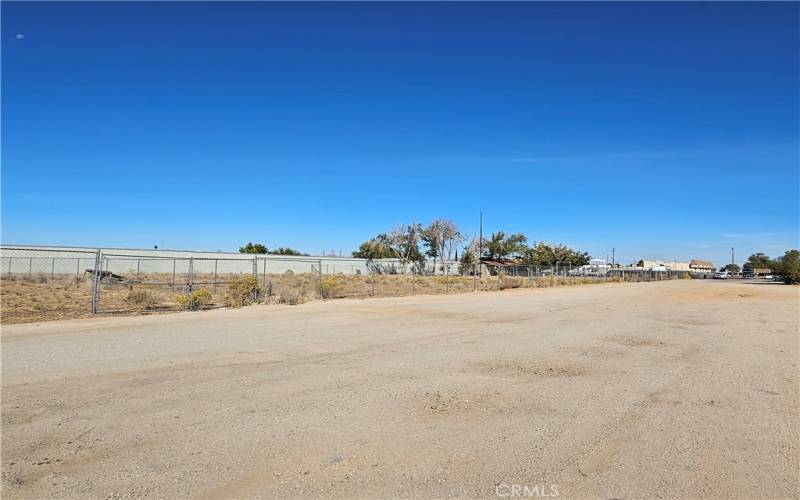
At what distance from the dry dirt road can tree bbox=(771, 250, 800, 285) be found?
61.9m

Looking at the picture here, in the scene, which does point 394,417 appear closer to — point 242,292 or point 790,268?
point 242,292

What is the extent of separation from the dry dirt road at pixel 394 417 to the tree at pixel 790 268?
61883mm

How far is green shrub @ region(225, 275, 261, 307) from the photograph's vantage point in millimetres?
20609

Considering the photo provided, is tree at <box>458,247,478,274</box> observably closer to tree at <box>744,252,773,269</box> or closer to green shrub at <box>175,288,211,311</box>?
green shrub at <box>175,288,211,311</box>

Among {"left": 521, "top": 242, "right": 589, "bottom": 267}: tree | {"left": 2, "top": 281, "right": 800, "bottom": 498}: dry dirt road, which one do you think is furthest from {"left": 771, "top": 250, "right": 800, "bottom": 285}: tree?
{"left": 2, "top": 281, "right": 800, "bottom": 498}: dry dirt road

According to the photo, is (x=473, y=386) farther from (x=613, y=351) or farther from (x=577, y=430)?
(x=613, y=351)

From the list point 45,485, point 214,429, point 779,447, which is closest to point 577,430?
point 779,447

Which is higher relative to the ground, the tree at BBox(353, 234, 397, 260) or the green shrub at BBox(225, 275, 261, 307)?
the tree at BBox(353, 234, 397, 260)

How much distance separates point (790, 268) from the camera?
6166 cm

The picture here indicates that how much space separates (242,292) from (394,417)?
1649 centimetres

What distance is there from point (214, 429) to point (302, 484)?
5.62ft

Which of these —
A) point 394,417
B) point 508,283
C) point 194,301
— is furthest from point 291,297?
point 508,283

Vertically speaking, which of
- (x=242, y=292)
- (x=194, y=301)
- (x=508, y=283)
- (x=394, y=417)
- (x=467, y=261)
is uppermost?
(x=467, y=261)

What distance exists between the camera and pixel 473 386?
7160mm
